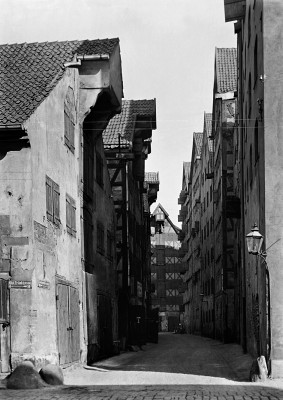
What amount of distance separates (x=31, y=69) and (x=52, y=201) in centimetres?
416

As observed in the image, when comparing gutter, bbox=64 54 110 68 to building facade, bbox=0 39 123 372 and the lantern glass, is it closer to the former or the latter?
building facade, bbox=0 39 123 372

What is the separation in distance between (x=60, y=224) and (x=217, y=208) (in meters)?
29.7

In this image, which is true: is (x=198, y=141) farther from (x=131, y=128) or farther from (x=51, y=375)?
(x=51, y=375)

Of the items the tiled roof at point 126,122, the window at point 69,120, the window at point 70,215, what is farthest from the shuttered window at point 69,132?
the tiled roof at point 126,122

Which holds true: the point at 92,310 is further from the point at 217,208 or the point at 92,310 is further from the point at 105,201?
the point at 217,208

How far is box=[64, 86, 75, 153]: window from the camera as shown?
2217cm

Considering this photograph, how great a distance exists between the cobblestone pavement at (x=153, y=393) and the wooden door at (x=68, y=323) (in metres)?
4.01

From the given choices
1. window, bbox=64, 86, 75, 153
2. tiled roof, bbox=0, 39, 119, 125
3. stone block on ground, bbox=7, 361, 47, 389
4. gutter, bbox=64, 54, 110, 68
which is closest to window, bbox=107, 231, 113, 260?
window, bbox=64, 86, 75, 153

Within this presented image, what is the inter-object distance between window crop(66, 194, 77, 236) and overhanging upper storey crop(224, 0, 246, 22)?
33.9ft

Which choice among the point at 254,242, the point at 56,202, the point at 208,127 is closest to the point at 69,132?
the point at 56,202

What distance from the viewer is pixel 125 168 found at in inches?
1393

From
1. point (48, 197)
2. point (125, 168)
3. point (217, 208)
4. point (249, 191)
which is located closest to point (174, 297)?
point (217, 208)

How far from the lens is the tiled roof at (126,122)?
1394 inches

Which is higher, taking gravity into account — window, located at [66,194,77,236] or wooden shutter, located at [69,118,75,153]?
wooden shutter, located at [69,118,75,153]
